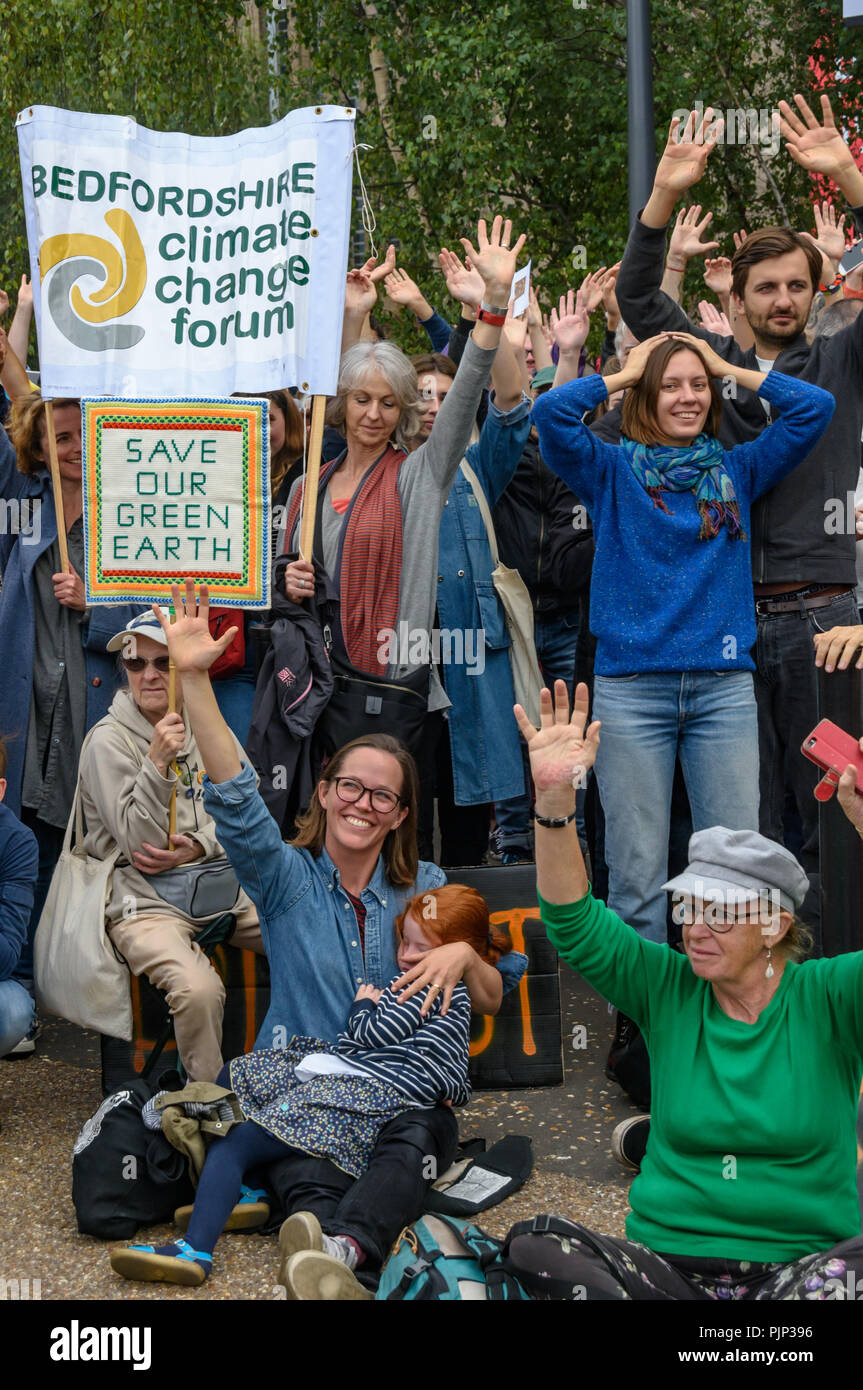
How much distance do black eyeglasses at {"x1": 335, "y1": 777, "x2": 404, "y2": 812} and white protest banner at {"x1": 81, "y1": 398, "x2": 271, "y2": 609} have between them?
0.91m

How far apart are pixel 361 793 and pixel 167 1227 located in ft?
3.92

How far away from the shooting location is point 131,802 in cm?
480

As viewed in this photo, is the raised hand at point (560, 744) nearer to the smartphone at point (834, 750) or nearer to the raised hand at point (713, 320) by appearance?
the smartphone at point (834, 750)

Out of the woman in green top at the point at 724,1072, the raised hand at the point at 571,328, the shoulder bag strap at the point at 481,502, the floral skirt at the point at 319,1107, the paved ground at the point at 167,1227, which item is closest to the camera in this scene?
the woman in green top at the point at 724,1072

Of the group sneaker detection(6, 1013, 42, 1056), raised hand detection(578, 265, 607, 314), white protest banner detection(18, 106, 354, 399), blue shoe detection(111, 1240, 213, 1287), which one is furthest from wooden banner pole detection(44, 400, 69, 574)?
blue shoe detection(111, 1240, 213, 1287)

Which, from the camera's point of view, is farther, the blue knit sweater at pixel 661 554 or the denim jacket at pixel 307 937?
the blue knit sweater at pixel 661 554

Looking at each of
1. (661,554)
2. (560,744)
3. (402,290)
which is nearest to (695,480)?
(661,554)

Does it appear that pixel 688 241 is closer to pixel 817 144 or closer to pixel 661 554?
pixel 817 144

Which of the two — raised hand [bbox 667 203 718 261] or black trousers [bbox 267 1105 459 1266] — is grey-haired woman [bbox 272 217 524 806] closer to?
raised hand [bbox 667 203 718 261]

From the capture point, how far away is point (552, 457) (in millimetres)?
4715

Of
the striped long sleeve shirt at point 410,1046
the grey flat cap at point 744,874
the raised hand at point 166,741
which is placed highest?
the raised hand at point 166,741

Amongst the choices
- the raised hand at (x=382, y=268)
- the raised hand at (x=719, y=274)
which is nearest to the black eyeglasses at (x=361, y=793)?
the raised hand at (x=382, y=268)

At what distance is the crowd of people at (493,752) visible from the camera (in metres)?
3.21

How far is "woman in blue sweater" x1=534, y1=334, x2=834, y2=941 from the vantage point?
4.60 metres
